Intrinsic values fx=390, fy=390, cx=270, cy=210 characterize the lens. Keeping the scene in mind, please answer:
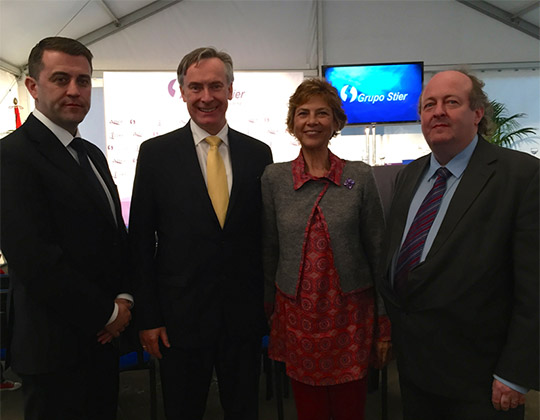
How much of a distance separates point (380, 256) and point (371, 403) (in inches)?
59.7

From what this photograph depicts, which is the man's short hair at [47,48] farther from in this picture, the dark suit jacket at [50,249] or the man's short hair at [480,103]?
the man's short hair at [480,103]

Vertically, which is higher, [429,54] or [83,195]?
[429,54]

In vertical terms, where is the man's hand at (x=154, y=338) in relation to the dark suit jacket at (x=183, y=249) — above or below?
below

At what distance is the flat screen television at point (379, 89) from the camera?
18.4 feet

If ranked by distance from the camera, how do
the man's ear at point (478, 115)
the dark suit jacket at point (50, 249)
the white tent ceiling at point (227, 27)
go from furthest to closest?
the white tent ceiling at point (227, 27) → the man's ear at point (478, 115) → the dark suit jacket at point (50, 249)

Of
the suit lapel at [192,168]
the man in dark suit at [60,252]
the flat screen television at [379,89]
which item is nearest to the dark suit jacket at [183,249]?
the suit lapel at [192,168]

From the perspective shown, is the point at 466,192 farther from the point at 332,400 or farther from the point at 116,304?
the point at 116,304

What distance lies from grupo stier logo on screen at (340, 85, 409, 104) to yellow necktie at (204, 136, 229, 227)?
14.8 ft

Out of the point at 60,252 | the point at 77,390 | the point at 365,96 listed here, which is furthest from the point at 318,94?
the point at 365,96

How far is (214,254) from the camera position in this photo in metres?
1.51

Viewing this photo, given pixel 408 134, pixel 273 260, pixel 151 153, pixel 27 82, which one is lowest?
pixel 273 260

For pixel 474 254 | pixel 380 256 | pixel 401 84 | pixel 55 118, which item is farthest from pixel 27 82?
pixel 401 84

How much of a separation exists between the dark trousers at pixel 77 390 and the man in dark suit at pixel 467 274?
110cm

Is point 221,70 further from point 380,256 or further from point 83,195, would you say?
point 380,256
